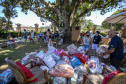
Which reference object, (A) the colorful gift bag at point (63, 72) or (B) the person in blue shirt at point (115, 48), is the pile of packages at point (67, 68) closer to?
(A) the colorful gift bag at point (63, 72)

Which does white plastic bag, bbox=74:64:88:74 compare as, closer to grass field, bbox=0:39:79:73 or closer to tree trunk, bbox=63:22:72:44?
grass field, bbox=0:39:79:73

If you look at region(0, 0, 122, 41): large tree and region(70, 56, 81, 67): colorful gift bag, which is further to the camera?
region(0, 0, 122, 41): large tree

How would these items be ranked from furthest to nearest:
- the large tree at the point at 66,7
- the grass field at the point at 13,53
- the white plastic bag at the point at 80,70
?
the large tree at the point at 66,7 → the grass field at the point at 13,53 → the white plastic bag at the point at 80,70

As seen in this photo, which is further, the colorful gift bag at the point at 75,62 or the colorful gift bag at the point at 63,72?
the colorful gift bag at the point at 75,62

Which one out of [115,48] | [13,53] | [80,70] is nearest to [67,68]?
[80,70]

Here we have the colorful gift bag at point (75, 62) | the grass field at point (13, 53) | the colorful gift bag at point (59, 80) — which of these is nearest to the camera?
the colorful gift bag at point (59, 80)

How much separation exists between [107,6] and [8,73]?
10105 millimetres

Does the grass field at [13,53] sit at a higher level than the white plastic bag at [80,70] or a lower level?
lower

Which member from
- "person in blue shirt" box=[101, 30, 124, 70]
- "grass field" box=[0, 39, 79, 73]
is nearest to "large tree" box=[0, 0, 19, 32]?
"grass field" box=[0, 39, 79, 73]

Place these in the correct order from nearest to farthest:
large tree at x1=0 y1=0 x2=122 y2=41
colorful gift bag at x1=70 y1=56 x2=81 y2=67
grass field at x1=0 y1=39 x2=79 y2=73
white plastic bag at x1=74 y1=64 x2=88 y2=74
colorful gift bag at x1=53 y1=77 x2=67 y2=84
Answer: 1. colorful gift bag at x1=53 y1=77 x2=67 y2=84
2. white plastic bag at x1=74 y1=64 x2=88 y2=74
3. colorful gift bag at x1=70 y1=56 x2=81 y2=67
4. grass field at x1=0 y1=39 x2=79 y2=73
5. large tree at x1=0 y1=0 x2=122 y2=41

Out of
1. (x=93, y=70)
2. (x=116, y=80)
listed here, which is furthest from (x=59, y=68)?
(x=116, y=80)

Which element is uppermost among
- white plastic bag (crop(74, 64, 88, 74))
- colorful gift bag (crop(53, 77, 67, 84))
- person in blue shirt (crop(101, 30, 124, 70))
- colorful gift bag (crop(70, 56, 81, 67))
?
person in blue shirt (crop(101, 30, 124, 70))

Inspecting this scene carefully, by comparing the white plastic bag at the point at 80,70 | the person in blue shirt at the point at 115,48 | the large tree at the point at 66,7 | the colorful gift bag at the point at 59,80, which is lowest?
the colorful gift bag at the point at 59,80

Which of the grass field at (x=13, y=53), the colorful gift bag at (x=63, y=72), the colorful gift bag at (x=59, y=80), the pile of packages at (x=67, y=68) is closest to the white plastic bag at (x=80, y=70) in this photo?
the pile of packages at (x=67, y=68)
